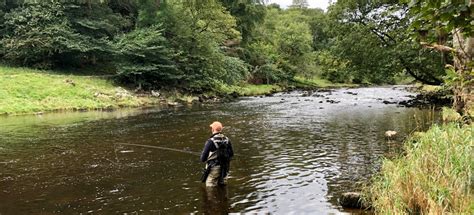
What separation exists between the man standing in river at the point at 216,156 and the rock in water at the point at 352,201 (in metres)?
2.87

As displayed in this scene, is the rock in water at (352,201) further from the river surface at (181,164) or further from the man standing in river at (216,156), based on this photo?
the man standing in river at (216,156)

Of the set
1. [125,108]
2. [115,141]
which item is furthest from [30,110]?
[115,141]

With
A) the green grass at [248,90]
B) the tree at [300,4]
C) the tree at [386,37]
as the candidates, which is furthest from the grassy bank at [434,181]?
the tree at [300,4]

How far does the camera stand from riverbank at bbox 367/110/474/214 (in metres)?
6.07

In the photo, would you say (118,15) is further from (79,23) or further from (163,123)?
(163,123)

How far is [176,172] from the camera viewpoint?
12.2 m

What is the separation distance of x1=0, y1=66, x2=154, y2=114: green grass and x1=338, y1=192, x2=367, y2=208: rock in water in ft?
84.4

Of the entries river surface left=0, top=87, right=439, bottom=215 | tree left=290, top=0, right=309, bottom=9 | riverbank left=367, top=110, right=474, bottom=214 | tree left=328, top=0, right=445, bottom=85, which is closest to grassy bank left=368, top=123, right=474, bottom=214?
riverbank left=367, top=110, right=474, bottom=214

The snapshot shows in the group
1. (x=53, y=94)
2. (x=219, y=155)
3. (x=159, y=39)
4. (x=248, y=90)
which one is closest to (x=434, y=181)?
(x=219, y=155)

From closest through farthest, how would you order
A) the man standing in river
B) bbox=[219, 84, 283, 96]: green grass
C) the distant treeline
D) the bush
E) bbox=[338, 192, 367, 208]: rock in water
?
bbox=[338, 192, 367, 208]: rock in water → the man standing in river → the distant treeline → the bush → bbox=[219, 84, 283, 96]: green grass

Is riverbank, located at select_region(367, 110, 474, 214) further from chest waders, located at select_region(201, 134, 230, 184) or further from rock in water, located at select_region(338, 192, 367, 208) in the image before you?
chest waders, located at select_region(201, 134, 230, 184)

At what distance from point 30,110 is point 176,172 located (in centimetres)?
→ 2100

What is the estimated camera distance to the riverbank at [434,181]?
6074 mm

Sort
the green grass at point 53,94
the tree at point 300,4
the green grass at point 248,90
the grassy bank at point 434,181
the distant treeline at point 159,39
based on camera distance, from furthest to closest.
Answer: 1. the tree at point 300,4
2. the green grass at point 248,90
3. the distant treeline at point 159,39
4. the green grass at point 53,94
5. the grassy bank at point 434,181
